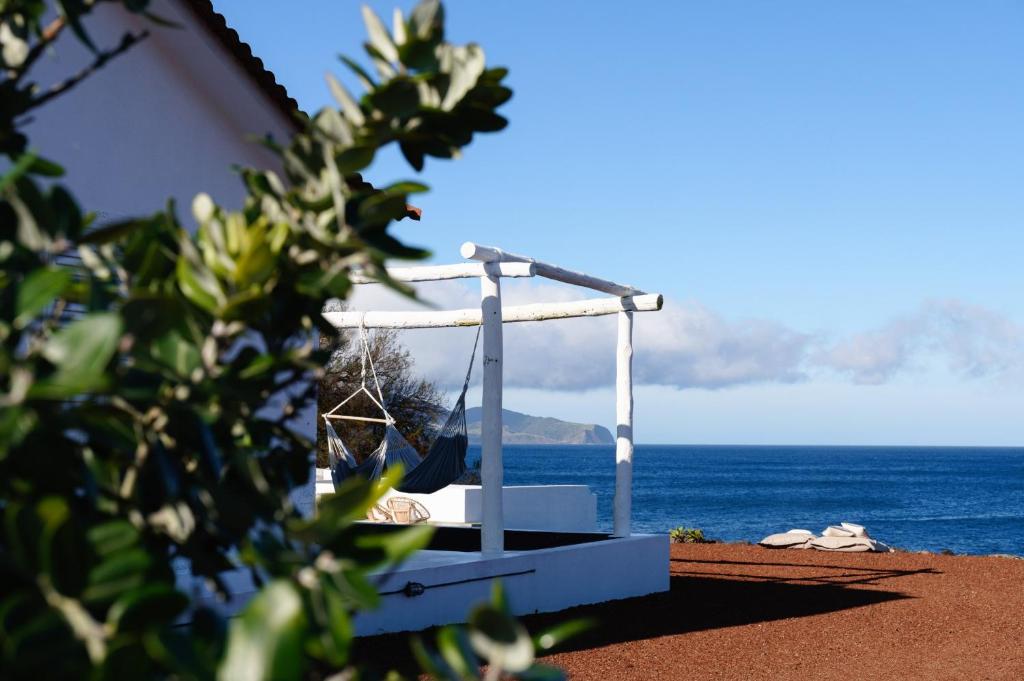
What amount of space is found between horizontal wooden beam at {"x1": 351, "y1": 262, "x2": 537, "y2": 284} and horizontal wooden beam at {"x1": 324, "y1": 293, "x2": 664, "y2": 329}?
0.79m

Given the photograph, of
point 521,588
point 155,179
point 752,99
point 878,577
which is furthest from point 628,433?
point 752,99

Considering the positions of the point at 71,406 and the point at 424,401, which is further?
the point at 424,401

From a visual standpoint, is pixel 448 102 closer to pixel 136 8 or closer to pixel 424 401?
pixel 136 8

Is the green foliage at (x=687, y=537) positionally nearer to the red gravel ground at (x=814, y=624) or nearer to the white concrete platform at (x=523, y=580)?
the red gravel ground at (x=814, y=624)

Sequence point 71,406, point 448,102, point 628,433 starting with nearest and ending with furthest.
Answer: point 71,406 < point 448,102 < point 628,433

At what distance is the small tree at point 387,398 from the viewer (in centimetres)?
2330

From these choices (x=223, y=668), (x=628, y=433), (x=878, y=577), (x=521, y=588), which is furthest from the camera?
(x=878, y=577)

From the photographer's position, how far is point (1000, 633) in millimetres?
7660

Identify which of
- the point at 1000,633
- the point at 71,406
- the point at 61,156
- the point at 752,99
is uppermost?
the point at 752,99

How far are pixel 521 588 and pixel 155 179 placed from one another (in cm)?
405

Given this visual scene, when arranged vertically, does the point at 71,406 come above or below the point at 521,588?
above

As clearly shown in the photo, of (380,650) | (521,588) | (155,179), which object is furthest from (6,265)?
(521,588)

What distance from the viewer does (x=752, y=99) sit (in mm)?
17406

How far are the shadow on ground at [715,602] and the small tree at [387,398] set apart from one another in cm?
1253
